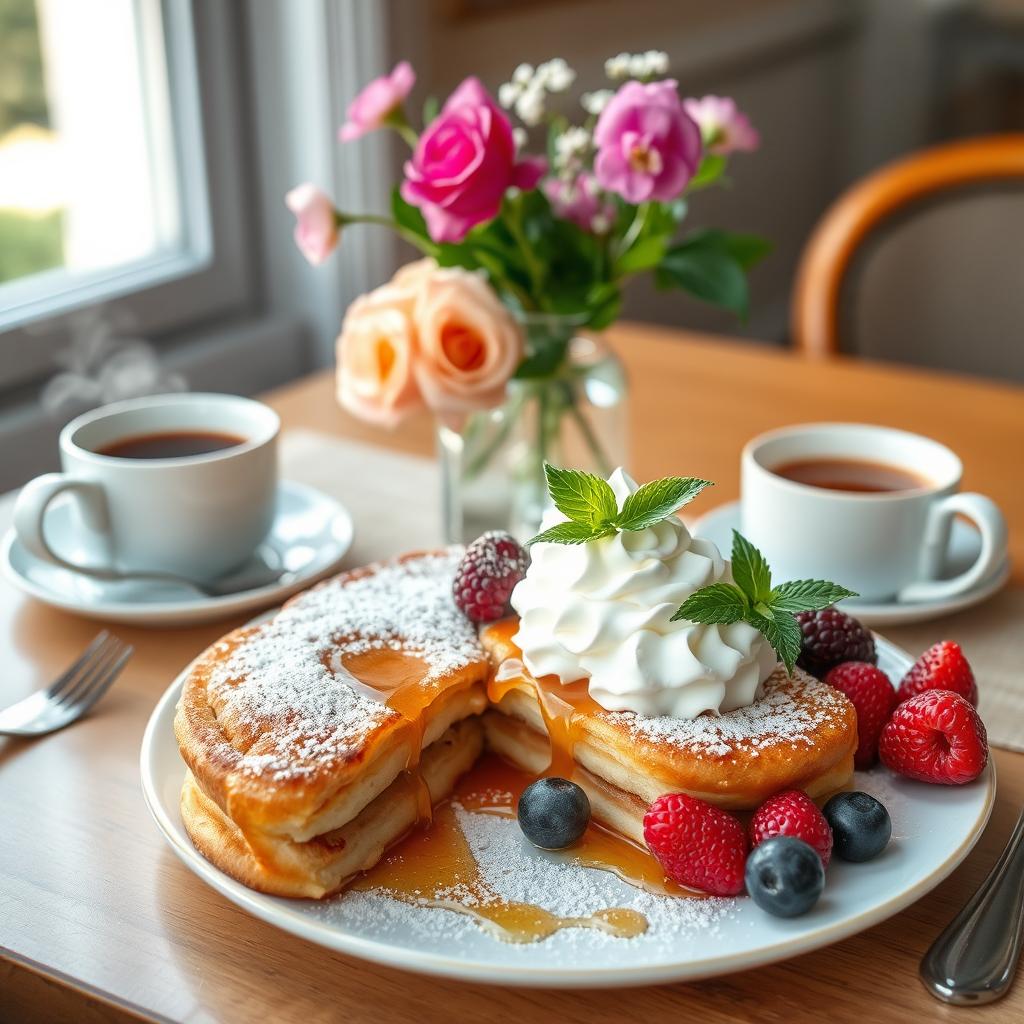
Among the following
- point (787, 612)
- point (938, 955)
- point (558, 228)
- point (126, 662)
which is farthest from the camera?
point (558, 228)

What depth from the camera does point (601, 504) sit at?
3.05 ft

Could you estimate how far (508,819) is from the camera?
91 centimetres

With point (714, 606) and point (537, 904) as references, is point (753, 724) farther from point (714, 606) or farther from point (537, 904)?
point (537, 904)

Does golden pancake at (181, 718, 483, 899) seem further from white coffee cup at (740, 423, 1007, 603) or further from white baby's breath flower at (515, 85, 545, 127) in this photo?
white baby's breath flower at (515, 85, 545, 127)

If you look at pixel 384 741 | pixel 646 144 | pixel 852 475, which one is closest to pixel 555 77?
pixel 646 144

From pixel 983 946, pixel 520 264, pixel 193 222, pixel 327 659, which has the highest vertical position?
pixel 520 264

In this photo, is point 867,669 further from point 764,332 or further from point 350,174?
point 764,332

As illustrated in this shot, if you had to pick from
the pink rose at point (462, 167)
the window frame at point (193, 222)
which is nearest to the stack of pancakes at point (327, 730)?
the pink rose at point (462, 167)

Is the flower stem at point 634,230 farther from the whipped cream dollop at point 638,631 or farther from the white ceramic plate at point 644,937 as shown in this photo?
the white ceramic plate at point 644,937

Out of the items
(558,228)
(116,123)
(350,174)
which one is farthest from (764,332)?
(558,228)

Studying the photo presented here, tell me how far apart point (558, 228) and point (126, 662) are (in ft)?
1.93

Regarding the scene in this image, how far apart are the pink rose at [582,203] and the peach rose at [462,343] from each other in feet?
0.41

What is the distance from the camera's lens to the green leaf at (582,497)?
0.93 m

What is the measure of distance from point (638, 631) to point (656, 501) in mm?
97
